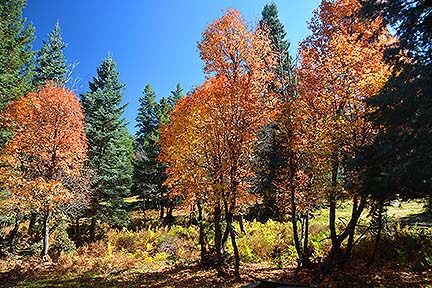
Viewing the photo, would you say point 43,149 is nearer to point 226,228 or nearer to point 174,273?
point 174,273

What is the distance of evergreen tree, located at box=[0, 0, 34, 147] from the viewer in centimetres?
1898

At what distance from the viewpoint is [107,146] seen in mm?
25344

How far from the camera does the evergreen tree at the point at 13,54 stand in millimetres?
18983

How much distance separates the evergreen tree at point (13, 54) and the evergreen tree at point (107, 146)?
5.16 meters

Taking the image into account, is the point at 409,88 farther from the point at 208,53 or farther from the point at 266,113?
the point at 208,53

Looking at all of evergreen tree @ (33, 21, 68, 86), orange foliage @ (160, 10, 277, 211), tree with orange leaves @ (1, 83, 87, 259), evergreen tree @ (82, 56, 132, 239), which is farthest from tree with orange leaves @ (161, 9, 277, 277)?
evergreen tree @ (33, 21, 68, 86)

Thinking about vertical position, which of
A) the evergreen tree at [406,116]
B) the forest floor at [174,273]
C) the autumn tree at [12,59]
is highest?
the autumn tree at [12,59]

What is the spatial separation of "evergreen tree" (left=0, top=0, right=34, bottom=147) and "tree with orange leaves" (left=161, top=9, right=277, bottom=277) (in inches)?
534

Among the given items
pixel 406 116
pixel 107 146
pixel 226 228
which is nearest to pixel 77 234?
pixel 107 146

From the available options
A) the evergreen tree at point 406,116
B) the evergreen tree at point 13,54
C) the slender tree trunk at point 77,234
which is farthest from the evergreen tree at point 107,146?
the evergreen tree at point 406,116

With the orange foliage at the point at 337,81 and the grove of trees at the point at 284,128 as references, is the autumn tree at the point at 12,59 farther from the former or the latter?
the orange foliage at the point at 337,81

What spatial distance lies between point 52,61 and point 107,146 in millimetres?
10726

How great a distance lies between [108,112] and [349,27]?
2143 cm

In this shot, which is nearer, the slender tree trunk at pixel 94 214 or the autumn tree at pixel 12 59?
the autumn tree at pixel 12 59
